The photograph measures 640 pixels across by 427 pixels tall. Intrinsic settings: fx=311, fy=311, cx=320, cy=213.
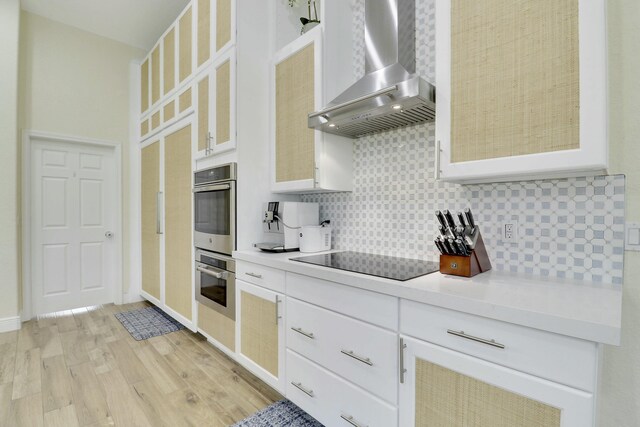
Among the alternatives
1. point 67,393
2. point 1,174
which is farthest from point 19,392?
point 1,174

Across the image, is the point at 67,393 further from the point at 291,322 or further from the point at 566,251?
the point at 566,251

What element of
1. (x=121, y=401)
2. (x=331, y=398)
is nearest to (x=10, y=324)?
(x=121, y=401)

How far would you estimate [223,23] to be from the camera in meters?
2.40

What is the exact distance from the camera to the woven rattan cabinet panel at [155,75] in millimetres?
3539

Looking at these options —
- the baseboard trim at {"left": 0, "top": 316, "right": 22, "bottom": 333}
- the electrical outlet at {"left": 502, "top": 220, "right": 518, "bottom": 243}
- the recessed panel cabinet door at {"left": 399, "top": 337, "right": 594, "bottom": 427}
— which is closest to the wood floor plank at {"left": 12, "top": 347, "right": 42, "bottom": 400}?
the baseboard trim at {"left": 0, "top": 316, "right": 22, "bottom": 333}

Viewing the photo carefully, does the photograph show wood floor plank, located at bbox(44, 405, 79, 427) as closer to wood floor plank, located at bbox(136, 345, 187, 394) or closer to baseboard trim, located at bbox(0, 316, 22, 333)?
wood floor plank, located at bbox(136, 345, 187, 394)

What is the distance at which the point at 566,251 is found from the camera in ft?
4.40

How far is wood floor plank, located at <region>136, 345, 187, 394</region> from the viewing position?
6.99 ft

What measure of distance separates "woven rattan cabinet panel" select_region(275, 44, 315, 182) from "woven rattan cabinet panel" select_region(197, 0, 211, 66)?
2.37 ft

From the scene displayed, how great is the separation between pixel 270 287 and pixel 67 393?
1.56 metres

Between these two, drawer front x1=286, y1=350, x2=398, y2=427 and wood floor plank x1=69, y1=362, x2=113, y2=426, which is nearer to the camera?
drawer front x1=286, y1=350, x2=398, y2=427

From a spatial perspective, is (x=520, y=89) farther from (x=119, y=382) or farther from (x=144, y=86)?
(x=144, y=86)

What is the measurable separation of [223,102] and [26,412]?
2.36 meters

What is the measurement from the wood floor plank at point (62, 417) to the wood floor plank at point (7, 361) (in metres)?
0.69
